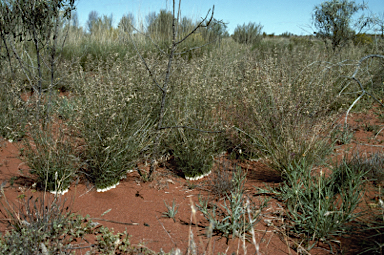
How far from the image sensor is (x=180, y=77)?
4.08 metres

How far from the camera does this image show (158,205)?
119 inches

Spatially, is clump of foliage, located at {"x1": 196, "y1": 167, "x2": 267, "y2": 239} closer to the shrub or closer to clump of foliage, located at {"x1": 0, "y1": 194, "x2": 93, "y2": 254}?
clump of foliage, located at {"x1": 0, "y1": 194, "x2": 93, "y2": 254}

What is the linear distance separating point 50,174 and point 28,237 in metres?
0.93

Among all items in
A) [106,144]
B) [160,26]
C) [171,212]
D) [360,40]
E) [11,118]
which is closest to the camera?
[171,212]

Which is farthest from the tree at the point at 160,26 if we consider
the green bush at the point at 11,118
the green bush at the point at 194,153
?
the green bush at the point at 194,153

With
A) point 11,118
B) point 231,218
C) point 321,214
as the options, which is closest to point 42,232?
point 231,218

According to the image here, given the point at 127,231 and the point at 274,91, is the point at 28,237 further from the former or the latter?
the point at 274,91

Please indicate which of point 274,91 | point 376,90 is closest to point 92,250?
point 274,91

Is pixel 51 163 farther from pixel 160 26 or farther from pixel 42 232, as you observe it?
pixel 160 26

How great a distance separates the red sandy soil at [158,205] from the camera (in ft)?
8.06

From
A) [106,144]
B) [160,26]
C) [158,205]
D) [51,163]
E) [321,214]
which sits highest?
[160,26]

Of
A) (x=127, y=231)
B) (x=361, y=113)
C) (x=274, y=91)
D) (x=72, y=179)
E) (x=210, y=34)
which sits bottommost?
(x=127, y=231)

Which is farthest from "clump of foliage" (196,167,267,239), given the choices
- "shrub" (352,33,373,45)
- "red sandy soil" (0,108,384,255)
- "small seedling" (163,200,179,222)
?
"shrub" (352,33,373,45)

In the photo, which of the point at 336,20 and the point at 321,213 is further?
the point at 336,20
